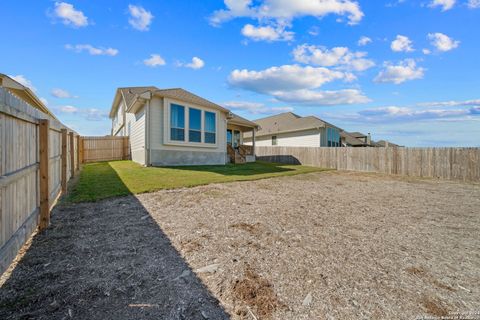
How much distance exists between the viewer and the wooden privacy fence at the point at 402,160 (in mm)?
11711

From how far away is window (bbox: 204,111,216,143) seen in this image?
14195 mm

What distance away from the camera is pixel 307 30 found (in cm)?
1393

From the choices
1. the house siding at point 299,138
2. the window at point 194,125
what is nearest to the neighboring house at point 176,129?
the window at point 194,125

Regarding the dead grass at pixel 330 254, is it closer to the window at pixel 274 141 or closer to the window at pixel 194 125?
the window at pixel 194 125

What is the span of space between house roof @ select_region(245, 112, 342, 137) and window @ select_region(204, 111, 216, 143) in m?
10.6

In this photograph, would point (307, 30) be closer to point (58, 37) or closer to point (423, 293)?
point (58, 37)

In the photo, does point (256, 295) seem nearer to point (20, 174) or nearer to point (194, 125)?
point (20, 174)

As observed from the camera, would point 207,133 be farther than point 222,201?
Yes

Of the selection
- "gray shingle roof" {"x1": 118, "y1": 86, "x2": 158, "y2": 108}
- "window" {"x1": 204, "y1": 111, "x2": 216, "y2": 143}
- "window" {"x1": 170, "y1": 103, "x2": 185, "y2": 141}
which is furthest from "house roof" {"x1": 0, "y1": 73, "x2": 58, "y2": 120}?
"window" {"x1": 204, "y1": 111, "x2": 216, "y2": 143}

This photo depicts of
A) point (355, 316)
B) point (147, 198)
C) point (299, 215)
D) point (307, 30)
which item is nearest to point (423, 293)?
point (355, 316)

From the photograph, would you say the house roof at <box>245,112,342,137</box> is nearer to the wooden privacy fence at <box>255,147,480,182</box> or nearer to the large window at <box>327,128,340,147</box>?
the large window at <box>327,128,340,147</box>

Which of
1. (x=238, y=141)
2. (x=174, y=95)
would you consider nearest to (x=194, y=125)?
(x=174, y=95)

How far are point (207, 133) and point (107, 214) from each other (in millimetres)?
10164

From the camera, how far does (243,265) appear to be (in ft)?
8.80
